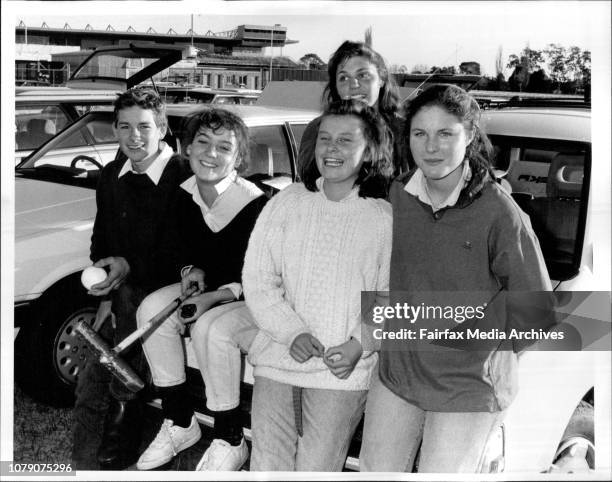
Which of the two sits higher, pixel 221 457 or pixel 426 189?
pixel 426 189

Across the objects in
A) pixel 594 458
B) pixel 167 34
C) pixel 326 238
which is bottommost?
pixel 594 458

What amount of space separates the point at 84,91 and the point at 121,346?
0.99 metres

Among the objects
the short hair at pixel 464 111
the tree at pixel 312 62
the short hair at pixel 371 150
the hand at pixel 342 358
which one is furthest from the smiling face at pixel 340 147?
the hand at pixel 342 358

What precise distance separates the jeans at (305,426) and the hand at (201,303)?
330 mm

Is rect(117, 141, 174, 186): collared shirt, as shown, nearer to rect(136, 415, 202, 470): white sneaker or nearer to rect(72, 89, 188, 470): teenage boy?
rect(72, 89, 188, 470): teenage boy

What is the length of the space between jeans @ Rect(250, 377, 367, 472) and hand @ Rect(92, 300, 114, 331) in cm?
74

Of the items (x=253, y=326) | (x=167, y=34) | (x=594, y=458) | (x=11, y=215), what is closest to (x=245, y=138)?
(x=167, y=34)

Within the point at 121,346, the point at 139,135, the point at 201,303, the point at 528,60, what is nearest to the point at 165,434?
the point at 121,346

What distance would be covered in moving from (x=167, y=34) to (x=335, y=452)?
4.99 feet

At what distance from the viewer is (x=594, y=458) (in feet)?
8.30

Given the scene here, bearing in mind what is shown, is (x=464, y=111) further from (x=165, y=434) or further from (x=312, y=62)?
(x=165, y=434)

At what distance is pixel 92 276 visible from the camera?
262cm

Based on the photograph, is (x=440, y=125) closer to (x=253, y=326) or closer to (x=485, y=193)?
(x=485, y=193)

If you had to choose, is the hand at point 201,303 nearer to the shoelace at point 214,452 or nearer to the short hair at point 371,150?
the shoelace at point 214,452
